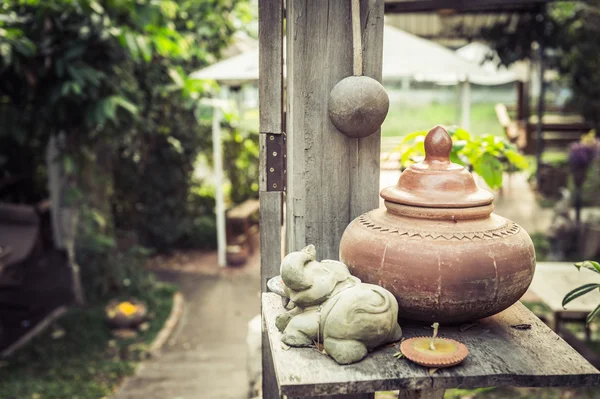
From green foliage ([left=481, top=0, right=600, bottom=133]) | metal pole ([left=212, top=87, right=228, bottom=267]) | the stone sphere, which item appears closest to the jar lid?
the stone sphere

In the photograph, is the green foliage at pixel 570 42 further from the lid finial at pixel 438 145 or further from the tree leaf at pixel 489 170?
the lid finial at pixel 438 145

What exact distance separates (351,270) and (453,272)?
0.84 feet

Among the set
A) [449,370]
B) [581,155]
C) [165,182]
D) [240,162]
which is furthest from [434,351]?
[240,162]

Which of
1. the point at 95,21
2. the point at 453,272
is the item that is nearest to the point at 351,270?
the point at 453,272

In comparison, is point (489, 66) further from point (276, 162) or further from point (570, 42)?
point (276, 162)

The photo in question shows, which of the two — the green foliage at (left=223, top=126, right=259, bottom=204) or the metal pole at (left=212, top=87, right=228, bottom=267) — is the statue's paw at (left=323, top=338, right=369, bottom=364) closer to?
the metal pole at (left=212, top=87, right=228, bottom=267)

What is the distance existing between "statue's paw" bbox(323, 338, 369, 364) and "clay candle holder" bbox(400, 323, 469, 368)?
9 centimetres

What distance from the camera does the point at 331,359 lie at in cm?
115

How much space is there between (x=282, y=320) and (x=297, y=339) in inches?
3.3

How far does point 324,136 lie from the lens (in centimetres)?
163

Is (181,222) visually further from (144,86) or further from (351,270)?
(351,270)

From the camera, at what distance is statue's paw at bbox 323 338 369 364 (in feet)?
3.68

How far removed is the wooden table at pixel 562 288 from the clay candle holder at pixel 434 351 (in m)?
2.32

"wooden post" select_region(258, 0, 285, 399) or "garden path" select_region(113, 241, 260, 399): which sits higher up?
"wooden post" select_region(258, 0, 285, 399)
